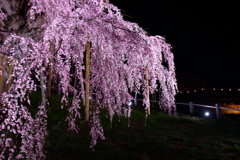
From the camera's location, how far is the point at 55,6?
4719 mm

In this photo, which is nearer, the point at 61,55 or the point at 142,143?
the point at 61,55

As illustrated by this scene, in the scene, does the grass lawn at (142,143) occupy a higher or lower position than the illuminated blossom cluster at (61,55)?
lower

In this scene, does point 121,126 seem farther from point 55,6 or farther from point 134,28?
point 55,6

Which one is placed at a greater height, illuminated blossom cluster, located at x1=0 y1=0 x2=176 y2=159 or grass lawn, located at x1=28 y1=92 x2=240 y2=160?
illuminated blossom cluster, located at x1=0 y1=0 x2=176 y2=159

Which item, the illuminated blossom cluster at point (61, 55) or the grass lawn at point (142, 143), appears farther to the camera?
the grass lawn at point (142, 143)

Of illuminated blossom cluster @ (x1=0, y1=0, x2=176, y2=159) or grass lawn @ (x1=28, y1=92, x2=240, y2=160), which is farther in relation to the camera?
grass lawn @ (x1=28, y1=92, x2=240, y2=160)

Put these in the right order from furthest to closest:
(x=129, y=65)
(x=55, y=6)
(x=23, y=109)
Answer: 1. (x=129, y=65)
2. (x=55, y=6)
3. (x=23, y=109)

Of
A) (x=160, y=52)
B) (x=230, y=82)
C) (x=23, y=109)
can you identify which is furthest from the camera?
(x=230, y=82)

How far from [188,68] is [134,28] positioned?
3328 centimetres

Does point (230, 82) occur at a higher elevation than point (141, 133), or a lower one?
higher

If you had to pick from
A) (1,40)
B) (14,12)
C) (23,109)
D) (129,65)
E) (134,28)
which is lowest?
(23,109)

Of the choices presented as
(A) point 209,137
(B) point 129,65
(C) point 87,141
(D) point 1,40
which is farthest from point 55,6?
(A) point 209,137

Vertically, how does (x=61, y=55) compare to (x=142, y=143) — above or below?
above

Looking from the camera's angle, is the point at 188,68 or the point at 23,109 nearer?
the point at 23,109
